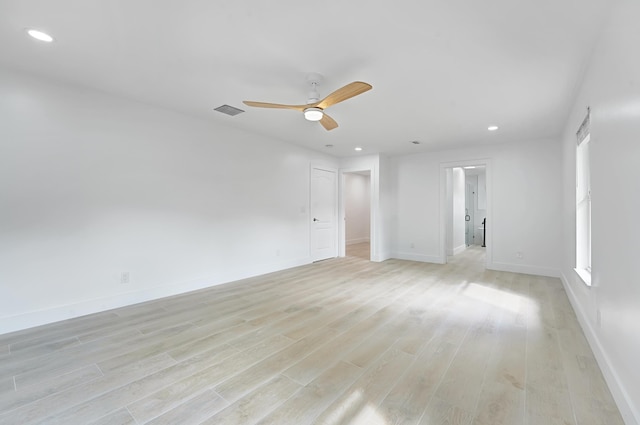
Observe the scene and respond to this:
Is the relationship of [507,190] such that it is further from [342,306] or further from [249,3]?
[249,3]

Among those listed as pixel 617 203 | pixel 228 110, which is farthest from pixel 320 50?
Result: pixel 617 203

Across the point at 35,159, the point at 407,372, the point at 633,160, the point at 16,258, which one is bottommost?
the point at 407,372

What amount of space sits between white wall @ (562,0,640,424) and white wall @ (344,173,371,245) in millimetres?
7061

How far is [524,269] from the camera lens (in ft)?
16.8

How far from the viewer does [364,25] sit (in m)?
1.98

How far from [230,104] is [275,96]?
0.69 meters

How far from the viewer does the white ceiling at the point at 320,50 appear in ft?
6.10

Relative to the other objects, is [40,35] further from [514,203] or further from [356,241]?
[356,241]

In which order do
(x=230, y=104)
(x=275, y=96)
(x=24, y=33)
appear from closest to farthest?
(x=24, y=33), (x=275, y=96), (x=230, y=104)

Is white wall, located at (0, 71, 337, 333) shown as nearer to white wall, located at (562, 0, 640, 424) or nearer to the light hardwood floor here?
the light hardwood floor

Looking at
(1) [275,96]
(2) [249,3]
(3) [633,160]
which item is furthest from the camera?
(1) [275,96]

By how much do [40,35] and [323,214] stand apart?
501 cm

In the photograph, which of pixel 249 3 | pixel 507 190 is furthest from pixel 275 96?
pixel 507 190

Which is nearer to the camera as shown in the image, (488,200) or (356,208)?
(488,200)
